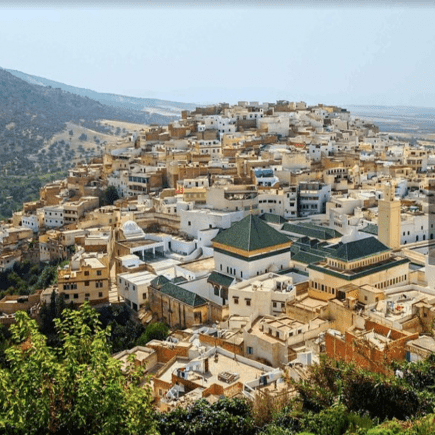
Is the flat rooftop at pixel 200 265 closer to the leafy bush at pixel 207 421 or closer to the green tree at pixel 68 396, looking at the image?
the leafy bush at pixel 207 421

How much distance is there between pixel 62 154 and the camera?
171 feet

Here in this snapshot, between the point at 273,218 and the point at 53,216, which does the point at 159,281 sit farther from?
the point at 53,216

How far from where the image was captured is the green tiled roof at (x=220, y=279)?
13784mm

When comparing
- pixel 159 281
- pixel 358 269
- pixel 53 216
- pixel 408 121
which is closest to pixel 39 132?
pixel 53 216

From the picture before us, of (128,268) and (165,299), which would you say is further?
(128,268)

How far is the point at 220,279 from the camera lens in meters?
14.0

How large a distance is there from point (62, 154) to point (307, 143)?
30.7m

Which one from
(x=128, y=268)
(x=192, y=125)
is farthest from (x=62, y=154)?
(x=128, y=268)

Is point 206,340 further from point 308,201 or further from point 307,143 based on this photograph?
point 307,143

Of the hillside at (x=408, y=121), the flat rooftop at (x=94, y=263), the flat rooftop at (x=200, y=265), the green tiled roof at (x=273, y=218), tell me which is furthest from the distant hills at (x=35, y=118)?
the flat rooftop at (x=200, y=265)

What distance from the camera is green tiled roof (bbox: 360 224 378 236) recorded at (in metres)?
15.5

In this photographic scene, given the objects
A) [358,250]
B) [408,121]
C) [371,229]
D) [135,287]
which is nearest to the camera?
[358,250]

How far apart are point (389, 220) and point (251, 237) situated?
3203mm

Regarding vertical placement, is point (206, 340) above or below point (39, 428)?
below
